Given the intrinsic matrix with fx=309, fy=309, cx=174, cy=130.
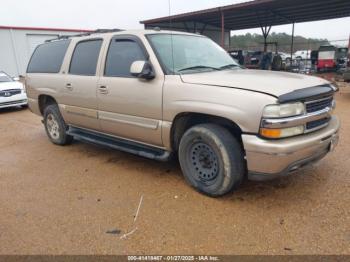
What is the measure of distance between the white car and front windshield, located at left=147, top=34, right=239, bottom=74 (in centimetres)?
816

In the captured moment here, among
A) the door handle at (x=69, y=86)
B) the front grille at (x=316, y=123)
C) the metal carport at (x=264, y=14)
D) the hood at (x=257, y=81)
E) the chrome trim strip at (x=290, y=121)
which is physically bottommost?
the front grille at (x=316, y=123)

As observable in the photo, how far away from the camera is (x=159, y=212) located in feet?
10.6

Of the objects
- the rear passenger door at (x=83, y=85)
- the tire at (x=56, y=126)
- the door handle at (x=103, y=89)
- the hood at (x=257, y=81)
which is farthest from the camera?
the tire at (x=56, y=126)

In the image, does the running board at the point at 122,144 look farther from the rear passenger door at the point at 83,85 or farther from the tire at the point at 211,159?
the tire at the point at 211,159

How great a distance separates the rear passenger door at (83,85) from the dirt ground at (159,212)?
76 centimetres

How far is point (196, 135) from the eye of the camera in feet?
11.3

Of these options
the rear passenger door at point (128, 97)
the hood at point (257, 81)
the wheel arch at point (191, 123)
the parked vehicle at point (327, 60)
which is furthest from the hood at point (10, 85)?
the parked vehicle at point (327, 60)

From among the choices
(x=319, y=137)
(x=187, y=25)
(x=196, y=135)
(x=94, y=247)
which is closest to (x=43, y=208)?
(x=94, y=247)

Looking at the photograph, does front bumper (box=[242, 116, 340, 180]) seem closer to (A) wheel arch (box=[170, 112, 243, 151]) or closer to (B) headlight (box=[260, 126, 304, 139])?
(B) headlight (box=[260, 126, 304, 139])

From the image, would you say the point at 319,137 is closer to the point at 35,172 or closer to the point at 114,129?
the point at 114,129

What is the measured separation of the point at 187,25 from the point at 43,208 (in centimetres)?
2323

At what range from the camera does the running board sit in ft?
12.8

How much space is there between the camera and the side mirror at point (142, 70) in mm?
3596

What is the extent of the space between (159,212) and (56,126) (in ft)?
11.1
